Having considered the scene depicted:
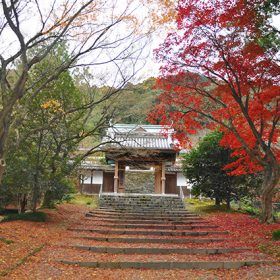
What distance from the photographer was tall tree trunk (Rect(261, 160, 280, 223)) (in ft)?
40.2

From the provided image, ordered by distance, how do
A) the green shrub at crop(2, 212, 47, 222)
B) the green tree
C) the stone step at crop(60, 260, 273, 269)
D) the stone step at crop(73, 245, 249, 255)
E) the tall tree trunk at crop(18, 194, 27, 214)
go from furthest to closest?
the green tree < the tall tree trunk at crop(18, 194, 27, 214) < the green shrub at crop(2, 212, 47, 222) < the stone step at crop(73, 245, 249, 255) < the stone step at crop(60, 260, 273, 269)

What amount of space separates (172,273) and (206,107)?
8.21 metres

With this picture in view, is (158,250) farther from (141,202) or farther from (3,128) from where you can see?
(141,202)

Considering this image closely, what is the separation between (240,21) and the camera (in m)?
9.90

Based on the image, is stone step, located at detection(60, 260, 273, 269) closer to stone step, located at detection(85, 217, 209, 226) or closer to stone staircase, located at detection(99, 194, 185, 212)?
stone step, located at detection(85, 217, 209, 226)

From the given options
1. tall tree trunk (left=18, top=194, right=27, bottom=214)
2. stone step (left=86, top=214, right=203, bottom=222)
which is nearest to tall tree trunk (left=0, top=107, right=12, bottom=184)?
stone step (left=86, top=214, right=203, bottom=222)

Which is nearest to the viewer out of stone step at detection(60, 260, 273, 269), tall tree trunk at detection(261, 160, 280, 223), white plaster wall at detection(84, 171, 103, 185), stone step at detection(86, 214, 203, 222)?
stone step at detection(60, 260, 273, 269)

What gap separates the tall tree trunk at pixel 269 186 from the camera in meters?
12.2

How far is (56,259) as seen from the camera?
26.3ft

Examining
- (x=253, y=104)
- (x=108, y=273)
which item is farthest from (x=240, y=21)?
(x=108, y=273)

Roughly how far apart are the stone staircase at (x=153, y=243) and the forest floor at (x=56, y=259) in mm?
279

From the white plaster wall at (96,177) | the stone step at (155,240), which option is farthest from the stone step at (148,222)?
the white plaster wall at (96,177)

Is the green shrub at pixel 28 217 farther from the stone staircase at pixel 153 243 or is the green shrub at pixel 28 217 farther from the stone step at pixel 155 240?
the stone step at pixel 155 240

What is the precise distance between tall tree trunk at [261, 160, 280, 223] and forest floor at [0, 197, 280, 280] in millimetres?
629
